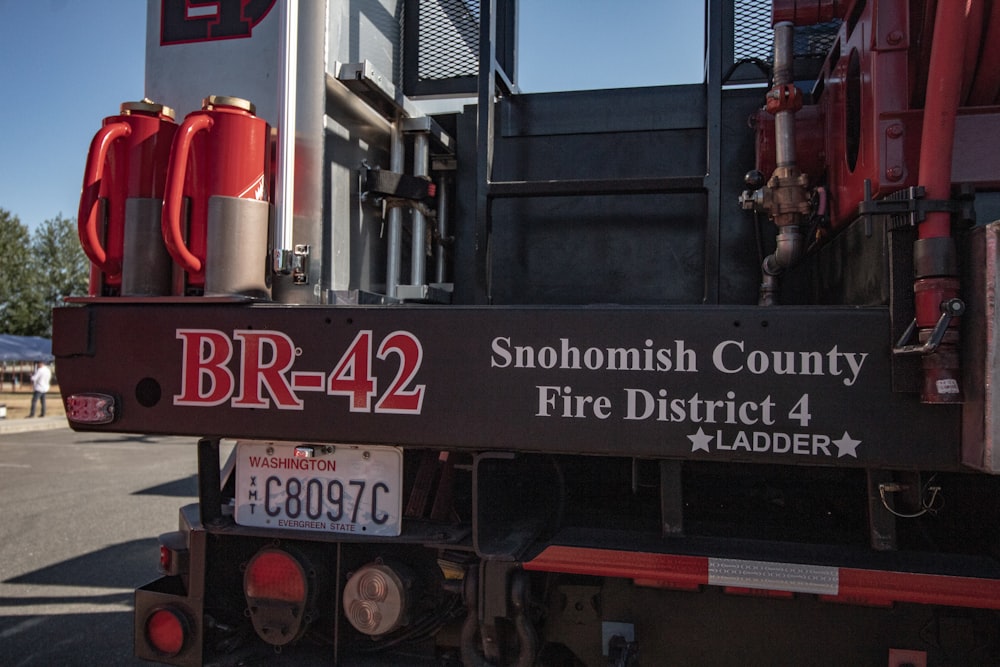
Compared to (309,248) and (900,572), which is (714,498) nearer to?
(900,572)

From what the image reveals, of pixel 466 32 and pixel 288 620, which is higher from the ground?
pixel 466 32

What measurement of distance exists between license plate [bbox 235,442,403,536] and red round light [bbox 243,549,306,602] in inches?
4.0

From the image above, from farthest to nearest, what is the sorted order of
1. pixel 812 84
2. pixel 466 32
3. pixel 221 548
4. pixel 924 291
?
pixel 466 32
pixel 812 84
pixel 221 548
pixel 924 291

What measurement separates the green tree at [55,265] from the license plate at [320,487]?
2092 inches

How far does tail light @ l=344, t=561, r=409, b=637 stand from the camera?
227cm

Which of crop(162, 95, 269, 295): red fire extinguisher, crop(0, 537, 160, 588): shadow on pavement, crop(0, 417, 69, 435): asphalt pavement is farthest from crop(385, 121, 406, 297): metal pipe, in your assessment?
crop(0, 417, 69, 435): asphalt pavement

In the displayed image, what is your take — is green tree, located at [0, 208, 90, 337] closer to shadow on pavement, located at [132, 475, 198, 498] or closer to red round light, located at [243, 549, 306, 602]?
shadow on pavement, located at [132, 475, 198, 498]

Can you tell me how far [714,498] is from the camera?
267cm

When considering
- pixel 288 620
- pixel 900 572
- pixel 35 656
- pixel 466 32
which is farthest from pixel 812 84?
pixel 35 656

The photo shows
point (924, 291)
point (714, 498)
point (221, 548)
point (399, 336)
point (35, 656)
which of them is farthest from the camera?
point (35, 656)

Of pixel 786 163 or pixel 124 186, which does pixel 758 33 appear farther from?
pixel 124 186

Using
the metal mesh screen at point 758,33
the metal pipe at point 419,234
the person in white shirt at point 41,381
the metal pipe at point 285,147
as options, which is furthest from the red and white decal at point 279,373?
the person in white shirt at point 41,381

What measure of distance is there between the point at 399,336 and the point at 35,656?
3235 millimetres

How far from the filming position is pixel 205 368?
7.38ft
